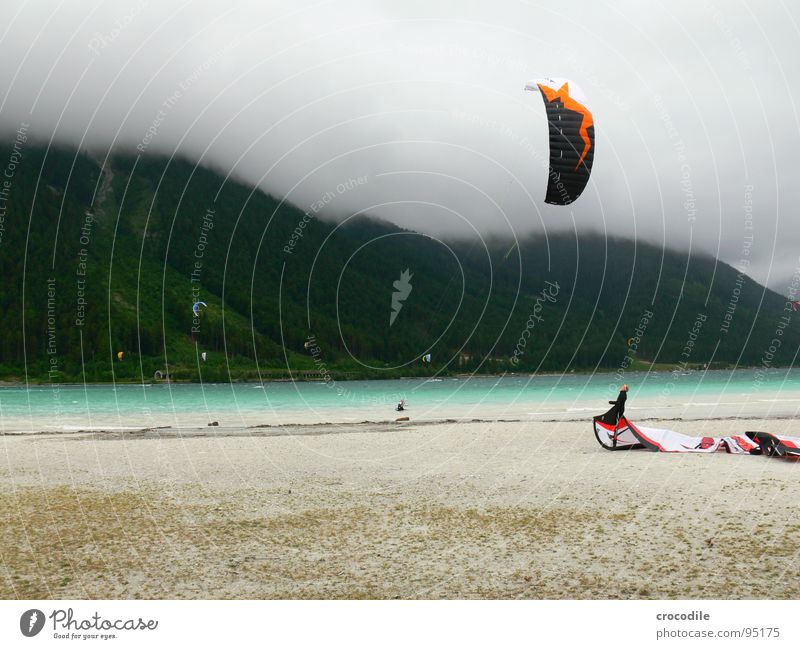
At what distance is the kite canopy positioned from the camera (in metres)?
14.7

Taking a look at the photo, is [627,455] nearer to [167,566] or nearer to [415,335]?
[167,566]

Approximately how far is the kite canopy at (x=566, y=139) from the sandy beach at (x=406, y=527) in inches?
272

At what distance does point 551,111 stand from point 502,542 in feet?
33.5

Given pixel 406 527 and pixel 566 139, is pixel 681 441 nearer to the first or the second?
pixel 566 139

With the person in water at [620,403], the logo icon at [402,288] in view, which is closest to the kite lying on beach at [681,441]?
the person in water at [620,403]

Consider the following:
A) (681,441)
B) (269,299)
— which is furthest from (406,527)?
(269,299)

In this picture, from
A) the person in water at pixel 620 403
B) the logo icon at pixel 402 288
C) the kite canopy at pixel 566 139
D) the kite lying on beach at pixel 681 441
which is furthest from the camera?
the logo icon at pixel 402 288

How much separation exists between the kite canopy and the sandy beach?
6.90 meters

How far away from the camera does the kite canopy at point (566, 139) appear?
14727 millimetres

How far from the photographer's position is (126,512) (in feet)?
36.9

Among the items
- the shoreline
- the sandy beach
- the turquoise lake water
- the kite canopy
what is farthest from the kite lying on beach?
the shoreline

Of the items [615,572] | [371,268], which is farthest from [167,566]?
[371,268]
